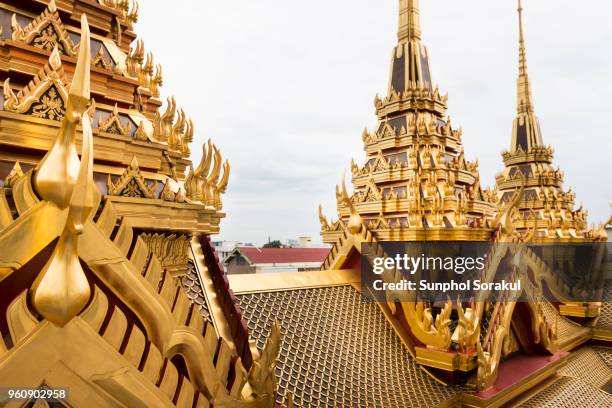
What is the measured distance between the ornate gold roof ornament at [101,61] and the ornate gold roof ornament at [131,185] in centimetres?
83

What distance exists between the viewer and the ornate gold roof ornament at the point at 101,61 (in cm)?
251

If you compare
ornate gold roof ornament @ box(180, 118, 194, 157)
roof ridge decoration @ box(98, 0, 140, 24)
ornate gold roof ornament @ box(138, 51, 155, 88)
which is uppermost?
roof ridge decoration @ box(98, 0, 140, 24)

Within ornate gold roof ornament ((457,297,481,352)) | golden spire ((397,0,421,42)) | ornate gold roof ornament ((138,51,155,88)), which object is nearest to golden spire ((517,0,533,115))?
golden spire ((397,0,421,42))

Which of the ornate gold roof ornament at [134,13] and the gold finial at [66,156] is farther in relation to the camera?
the ornate gold roof ornament at [134,13]

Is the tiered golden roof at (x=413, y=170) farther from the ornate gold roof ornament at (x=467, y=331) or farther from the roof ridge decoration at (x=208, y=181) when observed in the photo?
the roof ridge decoration at (x=208, y=181)

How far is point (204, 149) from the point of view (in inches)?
119

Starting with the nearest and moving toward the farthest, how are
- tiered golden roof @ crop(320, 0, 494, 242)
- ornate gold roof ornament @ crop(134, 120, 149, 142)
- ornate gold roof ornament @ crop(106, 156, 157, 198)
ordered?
ornate gold roof ornament @ crop(106, 156, 157, 198) → ornate gold roof ornament @ crop(134, 120, 149, 142) → tiered golden roof @ crop(320, 0, 494, 242)

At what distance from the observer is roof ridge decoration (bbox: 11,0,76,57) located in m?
2.19

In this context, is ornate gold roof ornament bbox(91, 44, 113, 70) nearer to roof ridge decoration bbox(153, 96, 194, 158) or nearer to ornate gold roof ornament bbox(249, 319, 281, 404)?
roof ridge decoration bbox(153, 96, 194, 158)

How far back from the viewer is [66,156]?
134 cm

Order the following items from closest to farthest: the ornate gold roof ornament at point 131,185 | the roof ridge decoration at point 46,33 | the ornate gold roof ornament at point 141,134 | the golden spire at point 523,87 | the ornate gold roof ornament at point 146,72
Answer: the ornate gold roof ornament at point 131,185, the roof ridge decoration at point 46,33, the ornate gold roof ornament at point 141,134, the ornate gold roof ornament at point 146,72, the golden spire at point 523,87

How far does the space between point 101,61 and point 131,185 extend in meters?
0.99

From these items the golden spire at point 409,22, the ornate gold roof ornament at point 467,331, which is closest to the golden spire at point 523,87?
the golden spire at point 409,22

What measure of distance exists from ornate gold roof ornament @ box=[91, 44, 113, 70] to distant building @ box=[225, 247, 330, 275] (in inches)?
564
